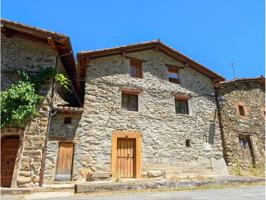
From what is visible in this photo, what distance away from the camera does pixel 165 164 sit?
39.7ft

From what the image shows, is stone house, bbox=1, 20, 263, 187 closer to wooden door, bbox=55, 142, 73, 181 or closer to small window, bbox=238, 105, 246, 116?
wooden door, bbox=55, 142, 73, 181

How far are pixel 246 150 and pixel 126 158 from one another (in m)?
7.92

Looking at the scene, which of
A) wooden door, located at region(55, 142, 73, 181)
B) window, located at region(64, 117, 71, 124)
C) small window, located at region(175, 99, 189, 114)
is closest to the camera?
wooden door, located at region(55, 142, 73, 181)

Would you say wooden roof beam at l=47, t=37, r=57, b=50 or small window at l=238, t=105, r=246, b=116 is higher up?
wooden roof beam at l=47, t=37, r=57, b=50

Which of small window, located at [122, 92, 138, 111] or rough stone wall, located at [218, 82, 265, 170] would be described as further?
rough stone wall, located at [218, 82, 265, 170]

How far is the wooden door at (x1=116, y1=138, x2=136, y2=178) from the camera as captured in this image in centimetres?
1146

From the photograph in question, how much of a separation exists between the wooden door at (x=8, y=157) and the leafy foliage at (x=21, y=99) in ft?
2.57

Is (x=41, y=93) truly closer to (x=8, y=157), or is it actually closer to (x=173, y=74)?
(x=8, y=157)

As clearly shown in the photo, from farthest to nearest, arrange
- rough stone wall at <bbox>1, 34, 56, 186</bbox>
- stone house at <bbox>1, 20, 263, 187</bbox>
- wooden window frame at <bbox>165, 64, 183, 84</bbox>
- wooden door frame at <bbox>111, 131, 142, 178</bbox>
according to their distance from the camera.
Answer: wooden window frame at <bbox>165, 64, 183, 84</bbox>, wooden door frame at <bbox>111, 131, 142, 178</bbox>, stone house at <bbox>1, 20, 263, 187</bbox>, rough stone wall at <bbox>1, 34, 56, 186</bbox>

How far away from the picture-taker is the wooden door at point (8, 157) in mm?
9516

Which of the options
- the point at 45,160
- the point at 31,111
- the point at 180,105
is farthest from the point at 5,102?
the point at 180,105

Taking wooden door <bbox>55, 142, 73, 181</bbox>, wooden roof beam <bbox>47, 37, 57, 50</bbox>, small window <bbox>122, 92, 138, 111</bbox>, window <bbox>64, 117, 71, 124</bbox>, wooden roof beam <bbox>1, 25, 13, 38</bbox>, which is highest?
wooden roof beam <bbox>1, 25, 13, 38</bbox>

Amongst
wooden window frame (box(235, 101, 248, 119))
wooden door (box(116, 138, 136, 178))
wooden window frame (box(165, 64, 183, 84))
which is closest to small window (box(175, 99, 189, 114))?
wooden window frame (box(165, 64, 183, 84))

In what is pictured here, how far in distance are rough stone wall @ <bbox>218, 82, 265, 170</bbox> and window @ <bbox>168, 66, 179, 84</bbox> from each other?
3132 mm
